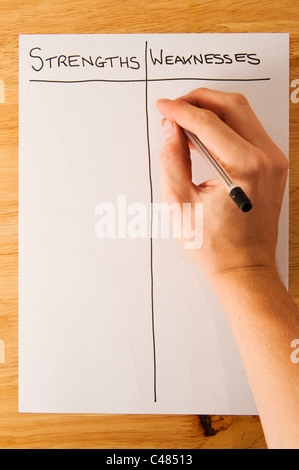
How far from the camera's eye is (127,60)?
0.47 m

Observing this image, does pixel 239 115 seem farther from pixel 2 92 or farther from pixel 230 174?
pixel 2 92

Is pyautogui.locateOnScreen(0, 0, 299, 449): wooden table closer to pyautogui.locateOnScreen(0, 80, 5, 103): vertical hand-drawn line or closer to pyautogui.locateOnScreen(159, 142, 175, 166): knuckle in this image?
pyautogui.locateOnScreen(0, 80, 5, 103): vertical hand-drawn line

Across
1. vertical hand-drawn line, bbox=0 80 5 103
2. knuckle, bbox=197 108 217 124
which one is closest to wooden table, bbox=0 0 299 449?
vertical hand-drawn line, bbox=0 80 5 103

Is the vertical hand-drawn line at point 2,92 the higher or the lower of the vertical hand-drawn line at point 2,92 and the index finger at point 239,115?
the higher

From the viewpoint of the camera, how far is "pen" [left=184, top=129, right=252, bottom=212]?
1.13ft

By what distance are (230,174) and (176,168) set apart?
7 cm

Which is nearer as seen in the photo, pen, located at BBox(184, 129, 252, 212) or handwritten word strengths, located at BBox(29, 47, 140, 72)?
pen, located at BBox(184, 129, 252, 212)

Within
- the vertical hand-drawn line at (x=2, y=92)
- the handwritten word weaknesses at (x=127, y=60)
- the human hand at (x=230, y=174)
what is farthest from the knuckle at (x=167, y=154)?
the vertical hand-drawn line at (x=2, y=92)

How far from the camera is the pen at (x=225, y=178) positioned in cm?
34

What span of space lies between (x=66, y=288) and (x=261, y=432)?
30cm

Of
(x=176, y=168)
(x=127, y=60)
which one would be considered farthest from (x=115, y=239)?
(x=127, y=60)

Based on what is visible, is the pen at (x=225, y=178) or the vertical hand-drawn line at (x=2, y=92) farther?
the vertical hand-drawn line at (x=2, y=92)

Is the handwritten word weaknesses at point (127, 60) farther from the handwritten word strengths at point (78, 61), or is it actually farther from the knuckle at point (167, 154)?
the knuckle at point (167, 154)

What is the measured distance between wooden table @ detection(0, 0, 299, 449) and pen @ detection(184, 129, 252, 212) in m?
0.13
